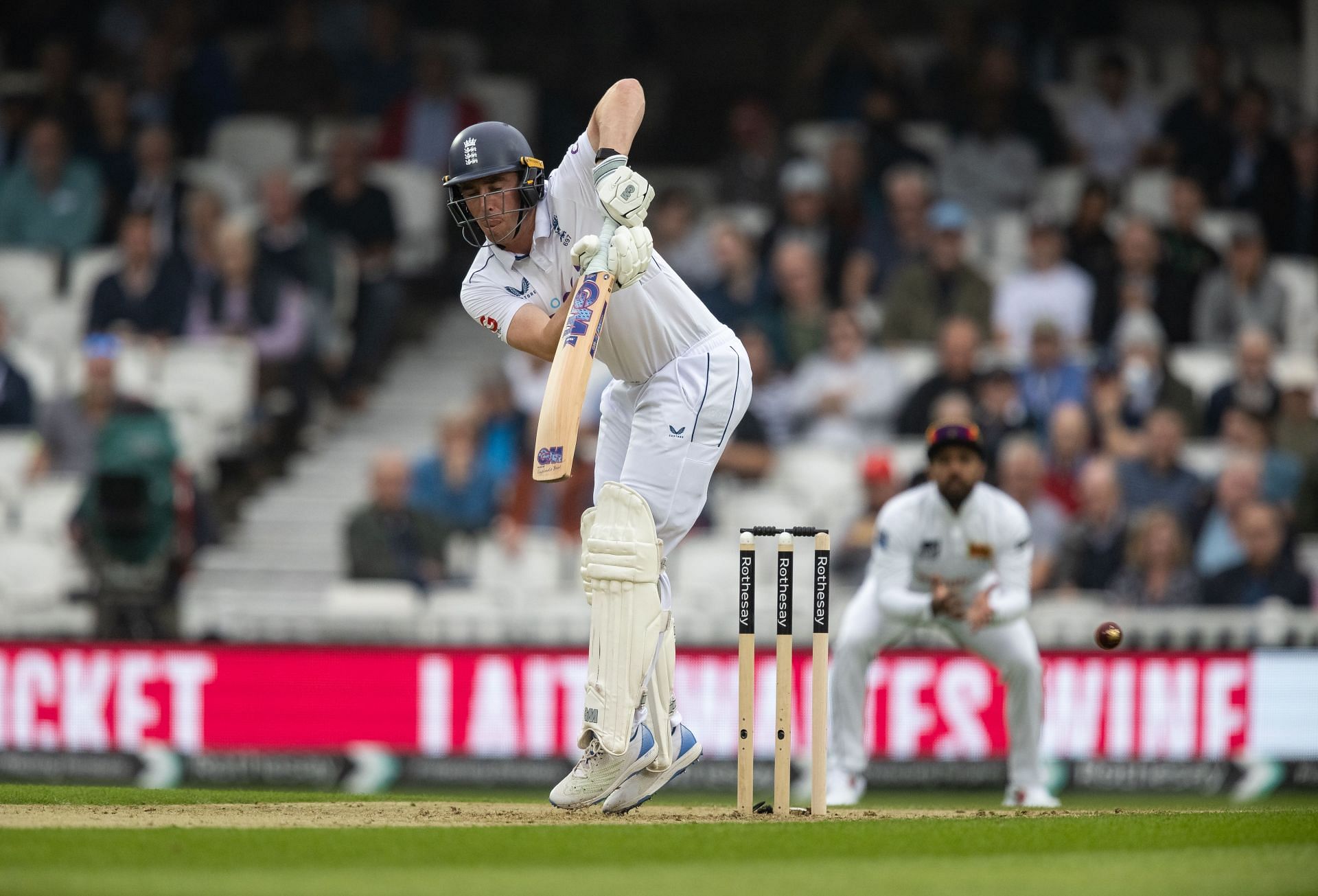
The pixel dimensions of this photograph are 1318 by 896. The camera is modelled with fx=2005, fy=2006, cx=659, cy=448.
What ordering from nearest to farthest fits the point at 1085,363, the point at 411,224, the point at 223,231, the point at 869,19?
the point at 1085,363
the point at 223,231
the point at 411,224
the point at 869,19

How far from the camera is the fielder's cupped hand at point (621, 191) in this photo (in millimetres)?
6109

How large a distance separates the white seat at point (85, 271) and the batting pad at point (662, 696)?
8.36 meters

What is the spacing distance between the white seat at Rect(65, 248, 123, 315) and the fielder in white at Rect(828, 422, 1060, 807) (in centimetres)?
687

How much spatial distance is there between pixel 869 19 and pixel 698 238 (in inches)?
134

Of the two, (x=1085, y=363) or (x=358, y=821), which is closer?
(x=358, y=821)

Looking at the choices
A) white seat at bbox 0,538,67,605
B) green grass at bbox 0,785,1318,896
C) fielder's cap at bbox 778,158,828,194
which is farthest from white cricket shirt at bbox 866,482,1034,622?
white seat at bbox 0,538,67,605

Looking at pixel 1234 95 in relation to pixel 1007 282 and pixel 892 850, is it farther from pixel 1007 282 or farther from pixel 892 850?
pixel 892 850

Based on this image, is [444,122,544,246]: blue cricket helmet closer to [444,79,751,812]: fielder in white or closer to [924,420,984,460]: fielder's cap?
[444,79,751,812]: fielder in white

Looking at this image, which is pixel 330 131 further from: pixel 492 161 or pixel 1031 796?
pixel 492 161

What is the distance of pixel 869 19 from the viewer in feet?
52.6

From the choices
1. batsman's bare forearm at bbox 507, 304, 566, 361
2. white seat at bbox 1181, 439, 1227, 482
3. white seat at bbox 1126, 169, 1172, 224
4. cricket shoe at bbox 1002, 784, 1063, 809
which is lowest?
cricket shoe at bbox 1002, 784, 1063, 809

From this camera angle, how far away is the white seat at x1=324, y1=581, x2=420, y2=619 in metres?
11.0

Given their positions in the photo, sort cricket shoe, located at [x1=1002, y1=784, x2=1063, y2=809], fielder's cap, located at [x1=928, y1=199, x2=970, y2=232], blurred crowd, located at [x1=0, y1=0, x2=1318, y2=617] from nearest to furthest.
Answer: cricket shoe, located at [x1=1002, y1=784, x2=1063, y2=809], blurred crowd, located at [x1=0, y1=0, x2=1318, y2=617], fielder's cap, located at [x1=928, y1=199, x2=970, y2=232]

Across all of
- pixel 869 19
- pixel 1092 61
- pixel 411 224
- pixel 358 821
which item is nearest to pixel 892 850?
pixel 358 821
